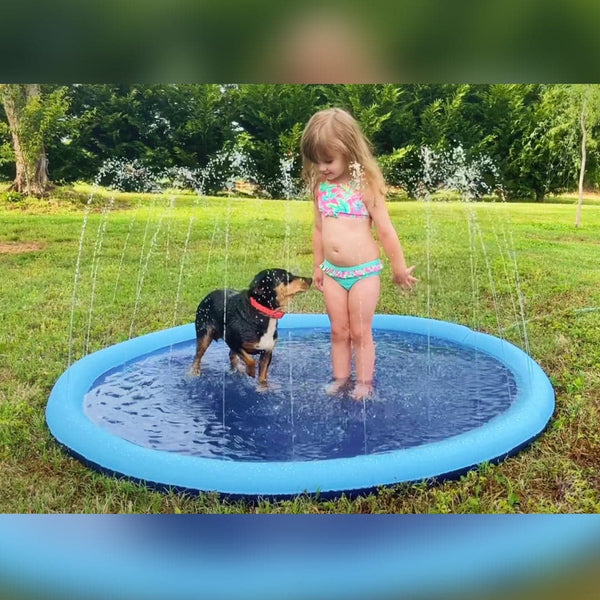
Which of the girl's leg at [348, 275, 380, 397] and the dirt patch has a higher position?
the dirt patch

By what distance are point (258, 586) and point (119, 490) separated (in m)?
0.67

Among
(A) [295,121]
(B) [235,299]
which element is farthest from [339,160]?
(B) [235,299]

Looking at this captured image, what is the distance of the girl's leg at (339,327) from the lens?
318 cm

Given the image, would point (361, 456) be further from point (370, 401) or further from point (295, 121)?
point (295, 121)

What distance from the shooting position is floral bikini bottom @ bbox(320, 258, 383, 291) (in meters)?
3.12

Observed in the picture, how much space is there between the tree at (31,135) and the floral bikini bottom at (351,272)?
52.6 inches

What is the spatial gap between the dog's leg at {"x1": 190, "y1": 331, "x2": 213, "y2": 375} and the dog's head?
0.33 m

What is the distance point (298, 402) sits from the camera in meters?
3.25

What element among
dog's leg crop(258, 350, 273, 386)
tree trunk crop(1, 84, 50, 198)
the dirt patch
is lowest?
→ dog's leg crop(258, 350, 273, 386)

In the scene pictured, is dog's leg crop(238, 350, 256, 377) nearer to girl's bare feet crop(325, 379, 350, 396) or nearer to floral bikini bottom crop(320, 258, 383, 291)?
girl's bare feet crop(325, 379, 350, 396)

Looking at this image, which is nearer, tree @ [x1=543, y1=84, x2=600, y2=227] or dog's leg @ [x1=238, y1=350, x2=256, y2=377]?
tree @ [x1=543, y1=84, x2=600, y2=227]
